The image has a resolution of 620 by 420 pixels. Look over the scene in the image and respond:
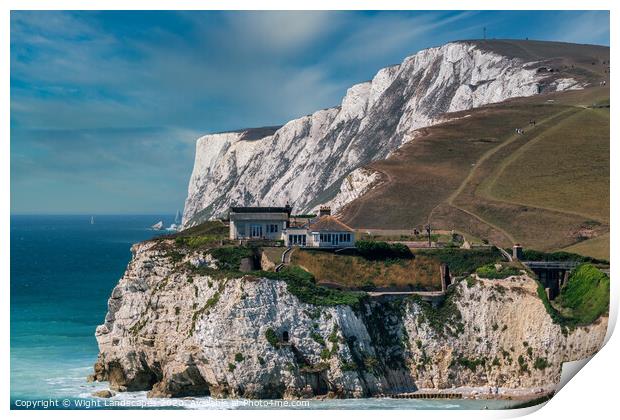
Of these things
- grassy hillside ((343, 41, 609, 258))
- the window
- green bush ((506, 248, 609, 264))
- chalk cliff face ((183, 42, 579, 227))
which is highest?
chalk cliff face ((183, 42, 579, 227))

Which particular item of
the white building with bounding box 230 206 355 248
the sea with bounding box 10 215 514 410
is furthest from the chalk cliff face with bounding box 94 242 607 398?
the white building with bounding box 230 206 355 248

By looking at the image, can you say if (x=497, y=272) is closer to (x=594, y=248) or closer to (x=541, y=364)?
(x=541, y=364)

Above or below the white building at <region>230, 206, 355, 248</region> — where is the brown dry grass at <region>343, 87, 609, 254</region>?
above

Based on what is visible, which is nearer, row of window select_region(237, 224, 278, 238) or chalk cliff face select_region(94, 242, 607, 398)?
chalk cliff face select_region(94, 242, 607, 398)

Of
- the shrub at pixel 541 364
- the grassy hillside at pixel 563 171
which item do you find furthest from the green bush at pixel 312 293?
the grassy hillside at pixel 563 171

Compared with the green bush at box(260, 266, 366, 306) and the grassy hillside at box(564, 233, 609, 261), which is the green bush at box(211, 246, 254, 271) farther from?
the grassy hillside at box(564, 233, 609, 261)

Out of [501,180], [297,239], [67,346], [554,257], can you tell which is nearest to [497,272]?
[554,257]

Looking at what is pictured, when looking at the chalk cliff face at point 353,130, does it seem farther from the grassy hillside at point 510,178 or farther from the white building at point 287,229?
the white building at point 287,229
